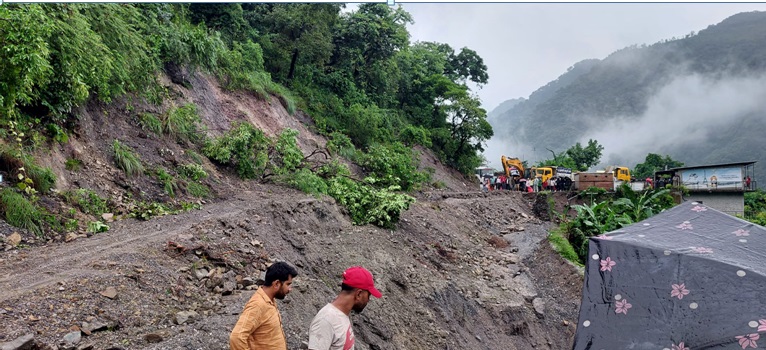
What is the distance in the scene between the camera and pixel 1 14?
7.45 meters

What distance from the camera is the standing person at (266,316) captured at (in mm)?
3557

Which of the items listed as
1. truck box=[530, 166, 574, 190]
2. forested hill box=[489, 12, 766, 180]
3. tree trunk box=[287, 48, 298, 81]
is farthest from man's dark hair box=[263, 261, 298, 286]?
forested hill box=[489, 12, 766, 180]

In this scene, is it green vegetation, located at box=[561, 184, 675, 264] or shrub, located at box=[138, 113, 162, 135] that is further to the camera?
green vegetation, located at box=[561, 184, 675, 264]

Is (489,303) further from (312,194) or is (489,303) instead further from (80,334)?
(80,334)

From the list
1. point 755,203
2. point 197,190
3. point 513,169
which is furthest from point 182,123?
point 755,203

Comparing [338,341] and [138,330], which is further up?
[338,341]

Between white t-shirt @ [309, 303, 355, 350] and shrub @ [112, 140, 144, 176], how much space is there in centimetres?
807

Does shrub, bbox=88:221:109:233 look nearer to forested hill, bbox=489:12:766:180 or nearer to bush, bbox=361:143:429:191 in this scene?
bush, bbox=361:143:429:191

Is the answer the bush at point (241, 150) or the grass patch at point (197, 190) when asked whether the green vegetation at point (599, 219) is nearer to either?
the bush at point (241, 150)

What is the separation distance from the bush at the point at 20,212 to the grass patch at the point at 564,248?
1180 centimetres

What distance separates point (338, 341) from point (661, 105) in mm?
157860

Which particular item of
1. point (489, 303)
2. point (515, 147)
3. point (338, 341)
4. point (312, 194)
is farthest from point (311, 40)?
point (515, 147)

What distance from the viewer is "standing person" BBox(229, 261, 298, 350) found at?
3.56 meters

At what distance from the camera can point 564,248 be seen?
15.1 metres
